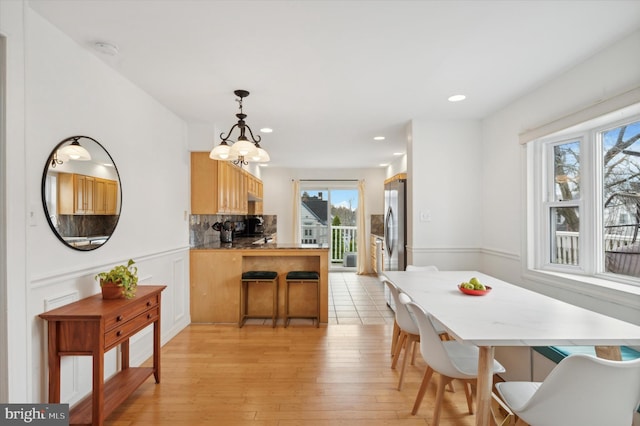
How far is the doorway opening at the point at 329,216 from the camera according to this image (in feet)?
26.1

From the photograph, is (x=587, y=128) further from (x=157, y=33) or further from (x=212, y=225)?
(x=212, y=225)

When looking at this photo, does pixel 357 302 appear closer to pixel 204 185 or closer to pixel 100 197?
pixel 204 185

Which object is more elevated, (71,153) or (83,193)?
(71,153)

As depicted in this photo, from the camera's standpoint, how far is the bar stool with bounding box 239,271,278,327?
13.2 feet

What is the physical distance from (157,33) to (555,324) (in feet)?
9.07

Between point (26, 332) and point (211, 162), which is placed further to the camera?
point (211, 162)

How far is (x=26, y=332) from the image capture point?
5.78 feet

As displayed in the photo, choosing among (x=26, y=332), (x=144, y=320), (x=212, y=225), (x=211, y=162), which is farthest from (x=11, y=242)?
(x=212, y=225)

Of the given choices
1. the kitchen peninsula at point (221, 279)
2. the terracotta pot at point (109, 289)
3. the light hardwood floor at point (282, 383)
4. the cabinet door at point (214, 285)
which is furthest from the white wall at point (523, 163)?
the terracotta pot at point (109, 289)

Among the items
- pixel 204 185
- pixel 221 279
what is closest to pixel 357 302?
pixel 221 279

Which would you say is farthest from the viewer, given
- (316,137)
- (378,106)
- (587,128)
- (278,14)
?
(316,137)

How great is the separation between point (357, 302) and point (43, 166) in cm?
420

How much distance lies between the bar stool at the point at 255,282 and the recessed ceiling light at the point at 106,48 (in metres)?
2.62

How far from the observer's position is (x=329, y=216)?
795cm
